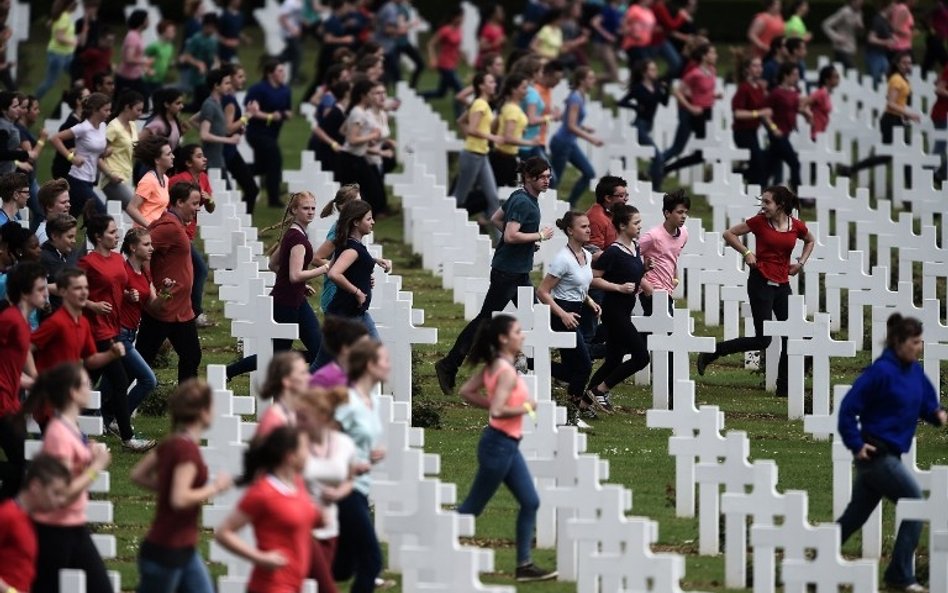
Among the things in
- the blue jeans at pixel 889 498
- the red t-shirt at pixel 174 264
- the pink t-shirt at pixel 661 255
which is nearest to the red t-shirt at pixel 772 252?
the pink t-shirt at pixel 661 255

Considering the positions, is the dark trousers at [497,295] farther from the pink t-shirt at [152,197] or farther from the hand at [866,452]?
the hand at [866,452]

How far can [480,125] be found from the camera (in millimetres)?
21625

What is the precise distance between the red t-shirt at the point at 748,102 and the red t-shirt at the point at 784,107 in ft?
0.38

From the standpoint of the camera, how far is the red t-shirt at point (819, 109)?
26.1 m

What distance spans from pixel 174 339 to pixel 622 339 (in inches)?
119

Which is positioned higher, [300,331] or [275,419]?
[300,331]

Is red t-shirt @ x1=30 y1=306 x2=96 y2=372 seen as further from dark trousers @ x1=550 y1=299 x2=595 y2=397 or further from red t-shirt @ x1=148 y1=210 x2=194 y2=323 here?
dark trousers @ x1=550 y1=299 x2=595 y2=397

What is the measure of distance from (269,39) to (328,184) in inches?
648

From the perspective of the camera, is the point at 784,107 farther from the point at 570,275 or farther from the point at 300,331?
the point at 300,331

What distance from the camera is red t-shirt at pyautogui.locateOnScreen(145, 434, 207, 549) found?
33.9ft

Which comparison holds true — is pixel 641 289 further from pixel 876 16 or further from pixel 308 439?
pixel 876 16

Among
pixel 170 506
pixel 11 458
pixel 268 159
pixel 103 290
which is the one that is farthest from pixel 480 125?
pixel 170 506

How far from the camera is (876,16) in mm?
31656

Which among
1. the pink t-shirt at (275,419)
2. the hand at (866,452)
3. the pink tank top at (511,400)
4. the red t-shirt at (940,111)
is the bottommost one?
the hand at (866,452)
